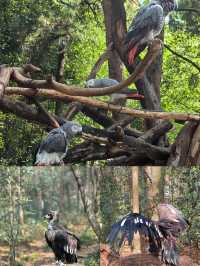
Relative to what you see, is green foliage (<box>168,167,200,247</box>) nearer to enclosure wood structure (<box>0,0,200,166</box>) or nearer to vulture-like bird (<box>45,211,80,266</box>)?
enclosure wood structure (<box>0,0,200,166</box>)

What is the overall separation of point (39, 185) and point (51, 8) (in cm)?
638

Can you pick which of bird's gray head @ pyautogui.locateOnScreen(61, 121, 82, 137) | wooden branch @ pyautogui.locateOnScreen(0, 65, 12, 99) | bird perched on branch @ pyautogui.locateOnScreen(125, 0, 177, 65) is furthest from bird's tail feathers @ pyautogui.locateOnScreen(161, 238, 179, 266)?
bird perched on branch @ pyautogui.locateOnScreen(125, 0, 177, 65)

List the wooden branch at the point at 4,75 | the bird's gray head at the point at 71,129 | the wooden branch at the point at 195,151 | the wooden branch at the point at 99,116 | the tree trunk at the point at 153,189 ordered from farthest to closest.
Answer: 1. the wooden branch at the point at 99,116
2. the wooden branch at the point at 195,151
3. the bird's gray head at the point at 71,129
4. the tree trunk at the point at 153,189
5. the wooden branch at the point at 4,75

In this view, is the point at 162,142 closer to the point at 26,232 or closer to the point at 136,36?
the point at 136,36

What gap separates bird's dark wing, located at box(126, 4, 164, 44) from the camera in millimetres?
5902

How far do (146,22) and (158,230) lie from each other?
234 cm

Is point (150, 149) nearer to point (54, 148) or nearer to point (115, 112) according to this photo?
point (115, 112)

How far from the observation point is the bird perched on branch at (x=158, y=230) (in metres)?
4.45

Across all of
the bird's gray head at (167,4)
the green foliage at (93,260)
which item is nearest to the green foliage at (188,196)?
the green foliage at (93,260)

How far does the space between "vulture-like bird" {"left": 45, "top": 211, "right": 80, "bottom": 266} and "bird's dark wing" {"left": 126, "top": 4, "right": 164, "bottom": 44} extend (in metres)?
2.27

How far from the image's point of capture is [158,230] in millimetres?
4508

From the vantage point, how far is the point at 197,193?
4.71 m

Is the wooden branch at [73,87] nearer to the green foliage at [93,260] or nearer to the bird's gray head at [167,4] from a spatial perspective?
the green foliage at [93,260]

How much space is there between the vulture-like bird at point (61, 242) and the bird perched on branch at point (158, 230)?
27 cm
